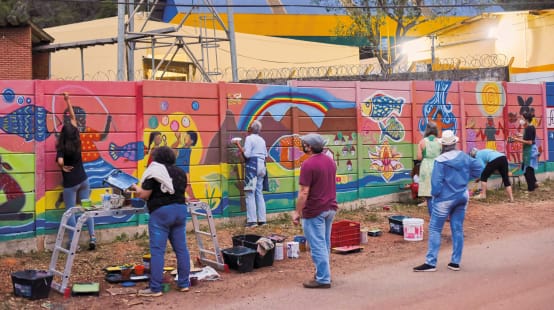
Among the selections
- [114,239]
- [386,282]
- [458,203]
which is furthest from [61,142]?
[458,203]

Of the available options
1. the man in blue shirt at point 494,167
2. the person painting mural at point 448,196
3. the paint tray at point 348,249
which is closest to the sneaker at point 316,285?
the person painting mural at point 448,196

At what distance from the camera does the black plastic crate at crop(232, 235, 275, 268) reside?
28.0ft

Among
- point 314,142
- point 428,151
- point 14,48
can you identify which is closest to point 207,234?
point 314,142

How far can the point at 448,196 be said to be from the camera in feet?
26.7

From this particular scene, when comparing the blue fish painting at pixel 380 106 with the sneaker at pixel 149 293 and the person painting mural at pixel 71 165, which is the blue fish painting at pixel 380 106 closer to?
the person painting mural at pixel 71 165

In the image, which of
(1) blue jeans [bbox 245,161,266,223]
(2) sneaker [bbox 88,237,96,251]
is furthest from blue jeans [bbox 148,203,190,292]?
(1) blue jeans [bbox 245,161,266,223]

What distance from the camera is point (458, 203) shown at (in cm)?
819

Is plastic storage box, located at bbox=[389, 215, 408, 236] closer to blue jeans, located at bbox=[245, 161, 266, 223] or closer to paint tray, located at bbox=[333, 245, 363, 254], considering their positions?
paint tray, located at bbox=[333, 245, 363, 254]

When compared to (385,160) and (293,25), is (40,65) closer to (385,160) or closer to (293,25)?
(385,160)

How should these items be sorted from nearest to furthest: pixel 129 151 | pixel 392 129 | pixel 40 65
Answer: pixel 129 151, pixel 392 129, pixel 40 65

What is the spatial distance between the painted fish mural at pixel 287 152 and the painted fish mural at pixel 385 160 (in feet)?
6.22

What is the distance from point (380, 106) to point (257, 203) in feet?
12.4

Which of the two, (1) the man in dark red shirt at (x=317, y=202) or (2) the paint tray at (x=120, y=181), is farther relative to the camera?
(2) the paint tray at (x=120, y=181)

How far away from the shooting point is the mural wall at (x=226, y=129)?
9.05 m
